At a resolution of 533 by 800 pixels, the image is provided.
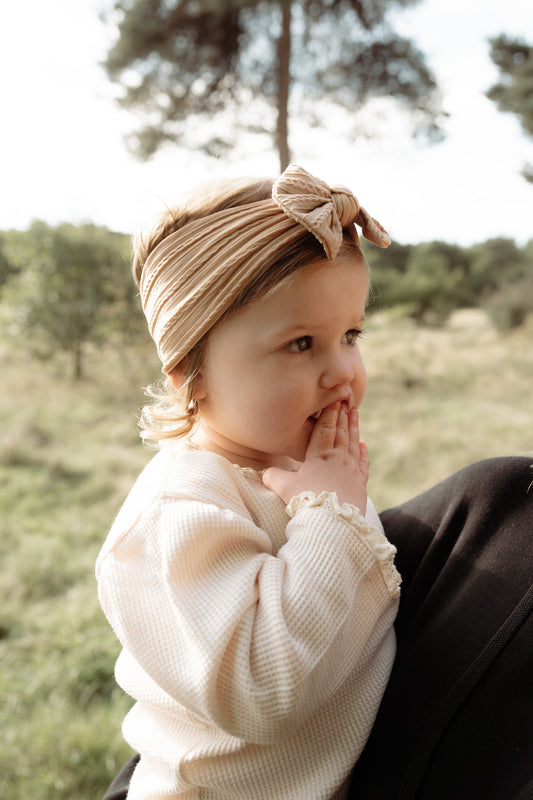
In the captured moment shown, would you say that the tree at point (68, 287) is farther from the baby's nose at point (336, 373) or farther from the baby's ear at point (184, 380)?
the baby's nose at point (336, 373)

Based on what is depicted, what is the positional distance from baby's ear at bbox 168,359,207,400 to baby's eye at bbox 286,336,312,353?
245mm

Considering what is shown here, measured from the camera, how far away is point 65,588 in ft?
13.9

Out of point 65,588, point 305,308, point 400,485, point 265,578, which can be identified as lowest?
point 400,485

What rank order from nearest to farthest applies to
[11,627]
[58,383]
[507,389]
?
1. [11,627]
2. [507,389]
3. [58,383]

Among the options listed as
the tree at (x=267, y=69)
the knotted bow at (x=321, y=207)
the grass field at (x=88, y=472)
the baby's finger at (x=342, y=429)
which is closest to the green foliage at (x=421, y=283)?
the grass field at (x=88, y=472)

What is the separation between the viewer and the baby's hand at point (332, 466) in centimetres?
134

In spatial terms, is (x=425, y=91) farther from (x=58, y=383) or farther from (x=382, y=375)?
(x=58, y=383)

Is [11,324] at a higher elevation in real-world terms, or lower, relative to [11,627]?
lower

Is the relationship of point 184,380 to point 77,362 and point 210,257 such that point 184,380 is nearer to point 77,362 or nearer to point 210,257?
point 210,257

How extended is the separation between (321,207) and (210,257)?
27 cm

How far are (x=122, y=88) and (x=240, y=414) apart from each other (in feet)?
31.2

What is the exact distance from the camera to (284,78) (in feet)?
31.0

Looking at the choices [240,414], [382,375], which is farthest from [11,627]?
[382,375]

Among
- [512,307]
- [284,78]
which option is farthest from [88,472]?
[512,307]
